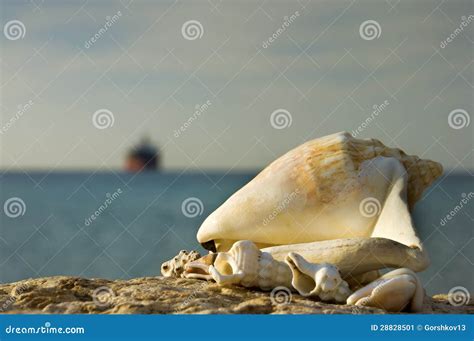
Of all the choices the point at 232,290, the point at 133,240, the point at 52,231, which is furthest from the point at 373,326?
the point at 52,231

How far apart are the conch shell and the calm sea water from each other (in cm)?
615

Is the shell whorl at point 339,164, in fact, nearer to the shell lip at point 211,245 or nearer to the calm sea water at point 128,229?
the shell lip at point 211,245

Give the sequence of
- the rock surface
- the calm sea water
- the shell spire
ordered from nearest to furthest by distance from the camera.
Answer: the rock surface → the shell spire → the calm sea water

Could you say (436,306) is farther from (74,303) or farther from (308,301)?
(74,303)

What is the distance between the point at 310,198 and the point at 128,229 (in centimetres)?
1694

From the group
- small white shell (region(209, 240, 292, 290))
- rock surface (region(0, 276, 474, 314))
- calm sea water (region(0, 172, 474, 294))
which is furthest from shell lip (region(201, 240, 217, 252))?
calm sea water (region(0, 172, 474, 294))

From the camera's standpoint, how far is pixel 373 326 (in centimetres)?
643

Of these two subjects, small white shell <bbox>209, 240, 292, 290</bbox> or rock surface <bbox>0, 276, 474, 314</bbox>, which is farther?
small white shell <bbox>209, 240, 292, 290</bbox>

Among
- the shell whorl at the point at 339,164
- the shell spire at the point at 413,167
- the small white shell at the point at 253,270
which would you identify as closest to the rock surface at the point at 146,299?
the small white shell at the point at 253,270

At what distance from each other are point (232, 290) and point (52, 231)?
17.4 m

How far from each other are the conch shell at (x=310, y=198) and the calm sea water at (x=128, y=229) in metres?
6.15

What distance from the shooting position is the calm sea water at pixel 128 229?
1897 cm

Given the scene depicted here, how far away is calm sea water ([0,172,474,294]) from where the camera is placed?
19.0 metres

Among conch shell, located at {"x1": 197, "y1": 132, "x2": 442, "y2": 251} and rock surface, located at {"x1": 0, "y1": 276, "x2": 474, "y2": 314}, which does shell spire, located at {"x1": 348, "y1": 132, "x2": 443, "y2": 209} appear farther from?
rock surface, located at {"x1": 0, "y1": 276, "x2": 474, "y2": 314}
